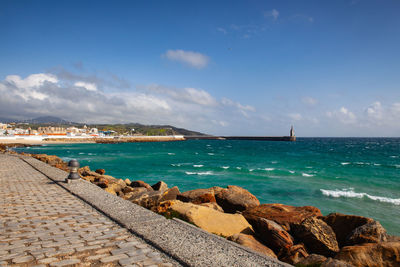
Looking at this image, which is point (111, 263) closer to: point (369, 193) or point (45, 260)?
point (45, 260)

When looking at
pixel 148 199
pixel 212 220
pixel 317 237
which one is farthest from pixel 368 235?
pixel 148 199

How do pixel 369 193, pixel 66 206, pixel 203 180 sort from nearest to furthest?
pixel 66 206 → pixel 369 193 → pixel 203 180

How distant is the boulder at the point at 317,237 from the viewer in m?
5.96

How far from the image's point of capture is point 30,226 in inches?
205

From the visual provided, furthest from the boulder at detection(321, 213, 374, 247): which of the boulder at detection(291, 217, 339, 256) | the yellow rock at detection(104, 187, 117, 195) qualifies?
the yellow rock at detection(104, 187, 117, 195)

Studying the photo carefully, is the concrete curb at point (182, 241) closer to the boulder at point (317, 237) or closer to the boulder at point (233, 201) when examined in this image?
the boulder at point (317, 237)

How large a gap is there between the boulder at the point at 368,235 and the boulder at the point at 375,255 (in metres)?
1.52

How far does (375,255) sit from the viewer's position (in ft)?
14.4

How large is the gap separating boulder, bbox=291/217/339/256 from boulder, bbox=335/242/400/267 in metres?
1.45

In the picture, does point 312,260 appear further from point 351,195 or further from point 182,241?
point 351,195

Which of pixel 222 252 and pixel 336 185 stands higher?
pixel 222 252

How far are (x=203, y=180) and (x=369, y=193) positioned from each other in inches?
444

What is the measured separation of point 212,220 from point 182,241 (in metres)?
2.14

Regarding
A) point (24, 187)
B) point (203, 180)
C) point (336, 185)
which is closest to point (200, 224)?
point (24, 187)
